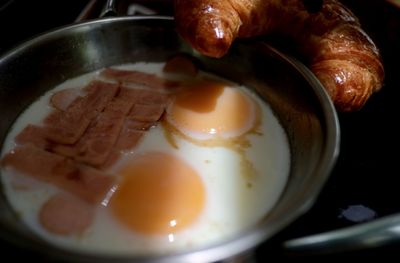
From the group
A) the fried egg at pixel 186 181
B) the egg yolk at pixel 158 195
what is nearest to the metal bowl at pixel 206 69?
the fried egg at pixel 186 181

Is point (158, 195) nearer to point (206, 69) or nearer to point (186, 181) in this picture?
point (186, 181)

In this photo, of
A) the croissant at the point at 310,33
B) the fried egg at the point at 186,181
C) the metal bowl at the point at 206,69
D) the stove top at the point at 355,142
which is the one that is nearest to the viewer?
the metal bowl at the point at 206,69

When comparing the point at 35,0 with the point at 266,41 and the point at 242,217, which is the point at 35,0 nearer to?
the point at 266,41

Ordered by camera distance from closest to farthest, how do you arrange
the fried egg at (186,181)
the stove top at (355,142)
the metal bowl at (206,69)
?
the metal bowl at (206,69) < the fried egg at (186,181) < the stove top at (355,142)

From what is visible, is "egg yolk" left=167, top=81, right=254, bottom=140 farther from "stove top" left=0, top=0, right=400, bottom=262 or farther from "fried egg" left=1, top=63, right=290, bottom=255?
"stove top" left=0, top=0, right=400, bottom=262

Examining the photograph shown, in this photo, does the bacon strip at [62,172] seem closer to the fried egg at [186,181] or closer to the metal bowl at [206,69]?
the fried egg at [186,181]

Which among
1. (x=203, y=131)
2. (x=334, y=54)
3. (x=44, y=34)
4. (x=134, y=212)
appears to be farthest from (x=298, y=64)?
(x=44, y=34)

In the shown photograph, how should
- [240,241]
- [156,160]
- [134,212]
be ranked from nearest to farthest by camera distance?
[240,241], [134,212], [156,160]

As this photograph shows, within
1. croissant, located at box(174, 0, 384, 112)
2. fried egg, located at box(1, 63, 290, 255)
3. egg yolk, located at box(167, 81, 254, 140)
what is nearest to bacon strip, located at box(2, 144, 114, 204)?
fried egg, located at box(1, 63, 290, 255)
